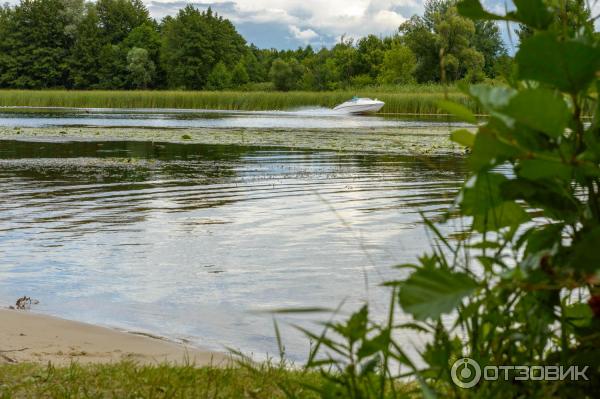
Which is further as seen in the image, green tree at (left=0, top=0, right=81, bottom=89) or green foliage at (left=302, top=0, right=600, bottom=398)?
green tree at (left=0, top=0, right=81, bottom=89)

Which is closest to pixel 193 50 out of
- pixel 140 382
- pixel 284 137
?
pixel 284 137

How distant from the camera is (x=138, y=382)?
308cm

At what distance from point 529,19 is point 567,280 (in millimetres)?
425

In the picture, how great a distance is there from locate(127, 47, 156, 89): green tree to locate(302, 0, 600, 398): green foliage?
92527 millimetres

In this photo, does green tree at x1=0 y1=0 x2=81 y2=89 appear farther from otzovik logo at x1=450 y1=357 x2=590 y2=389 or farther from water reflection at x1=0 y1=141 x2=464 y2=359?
otzovik logo at x1=450 y1=357 x2=590 y2=389

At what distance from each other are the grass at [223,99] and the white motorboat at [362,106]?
4.58 ft

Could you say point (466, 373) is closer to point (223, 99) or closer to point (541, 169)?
point (541, 169)

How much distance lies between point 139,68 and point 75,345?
89161 millimetres

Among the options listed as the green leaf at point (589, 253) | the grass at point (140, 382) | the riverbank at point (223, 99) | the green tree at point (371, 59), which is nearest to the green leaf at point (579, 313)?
the green leaf at point (589, 253)

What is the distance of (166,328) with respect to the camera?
18.2ft

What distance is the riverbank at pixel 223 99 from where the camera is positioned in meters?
46.7

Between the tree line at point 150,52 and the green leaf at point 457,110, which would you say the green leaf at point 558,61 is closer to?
the green leaf at point 457,110

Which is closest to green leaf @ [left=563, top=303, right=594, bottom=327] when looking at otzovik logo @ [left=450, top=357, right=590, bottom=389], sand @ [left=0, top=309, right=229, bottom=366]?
otzovik logo @ [left=450, top=357, right=590, bottom=389]

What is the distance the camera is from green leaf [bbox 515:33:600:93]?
112 cm
